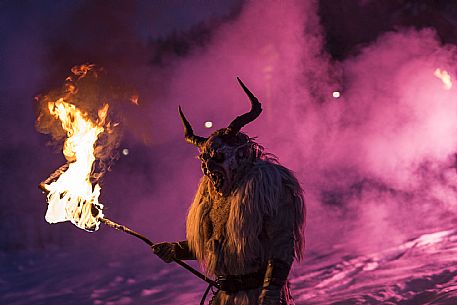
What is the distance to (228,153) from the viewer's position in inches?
131

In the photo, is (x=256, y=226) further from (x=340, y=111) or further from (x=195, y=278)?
(x=340, y=111)

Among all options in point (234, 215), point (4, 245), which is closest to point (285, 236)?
point (234, 215)

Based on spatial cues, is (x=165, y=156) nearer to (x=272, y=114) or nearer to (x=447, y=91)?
(x=272, y=114)

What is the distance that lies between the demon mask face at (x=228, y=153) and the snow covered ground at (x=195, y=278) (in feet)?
9.07

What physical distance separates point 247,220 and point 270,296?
348 millimetres

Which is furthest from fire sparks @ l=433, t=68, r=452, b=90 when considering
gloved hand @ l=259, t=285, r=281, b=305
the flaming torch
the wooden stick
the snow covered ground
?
gloved hand @ l=259, t=285, r=281, b=305

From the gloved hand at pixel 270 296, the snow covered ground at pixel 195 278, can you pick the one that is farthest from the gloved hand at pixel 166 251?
the snow covered ground at pixel 195 278

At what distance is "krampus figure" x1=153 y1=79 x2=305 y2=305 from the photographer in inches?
127

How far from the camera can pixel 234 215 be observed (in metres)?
3.28

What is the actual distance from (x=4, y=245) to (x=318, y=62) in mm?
4150

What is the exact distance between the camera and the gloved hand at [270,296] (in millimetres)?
3111

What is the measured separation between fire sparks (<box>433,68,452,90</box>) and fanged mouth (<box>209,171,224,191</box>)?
21.4 feet

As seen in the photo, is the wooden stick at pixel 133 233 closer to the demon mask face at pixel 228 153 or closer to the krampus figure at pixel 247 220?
the krampus figure at pixel 247 220

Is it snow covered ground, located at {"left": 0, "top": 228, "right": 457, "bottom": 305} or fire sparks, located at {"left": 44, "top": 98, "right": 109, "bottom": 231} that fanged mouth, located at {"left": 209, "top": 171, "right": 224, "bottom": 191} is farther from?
snow covered ground, located at {"left": 0, "top": 228, "right": 457, "bottom": 305}
